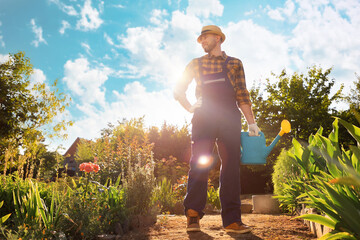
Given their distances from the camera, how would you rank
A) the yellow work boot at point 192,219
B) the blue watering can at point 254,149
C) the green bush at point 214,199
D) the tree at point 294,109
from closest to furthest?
1. the yellow work boot at point 192,219
2. the blue watering can at point 254,149
3. the green bush at point 214,199
4. the tree at point 294,109

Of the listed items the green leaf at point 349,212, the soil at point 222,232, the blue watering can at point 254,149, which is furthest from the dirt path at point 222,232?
the green leaf at point 349,212

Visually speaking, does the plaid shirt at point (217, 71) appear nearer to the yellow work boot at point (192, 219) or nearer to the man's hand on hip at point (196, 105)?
the man's hand on hip at point (196, 105)

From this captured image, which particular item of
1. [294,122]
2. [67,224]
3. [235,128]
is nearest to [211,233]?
[235,128]

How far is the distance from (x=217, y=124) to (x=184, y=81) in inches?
26.1

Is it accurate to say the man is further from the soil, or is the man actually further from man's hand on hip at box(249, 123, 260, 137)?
the soil

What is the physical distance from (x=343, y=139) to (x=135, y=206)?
11.5m

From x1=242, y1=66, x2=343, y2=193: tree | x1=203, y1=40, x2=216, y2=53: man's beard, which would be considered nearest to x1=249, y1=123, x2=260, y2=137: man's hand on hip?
x1=203, y1=40, x2=216, y2=53: man's beard

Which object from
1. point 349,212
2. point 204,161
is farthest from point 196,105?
point 349,212

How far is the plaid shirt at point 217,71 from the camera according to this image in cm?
284

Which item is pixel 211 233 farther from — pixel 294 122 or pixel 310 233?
pixel 294 122

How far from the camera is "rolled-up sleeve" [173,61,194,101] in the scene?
9.86 feet

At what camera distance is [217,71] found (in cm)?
285

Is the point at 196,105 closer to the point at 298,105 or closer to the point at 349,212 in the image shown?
the point at 349,212

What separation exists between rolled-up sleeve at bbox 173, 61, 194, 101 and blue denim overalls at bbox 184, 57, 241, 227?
0.29m
